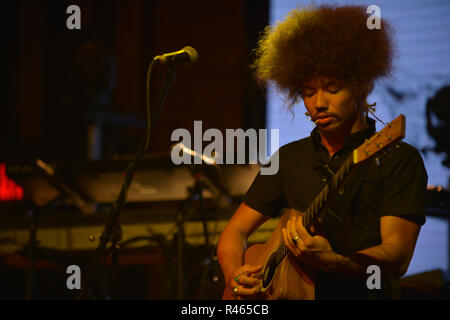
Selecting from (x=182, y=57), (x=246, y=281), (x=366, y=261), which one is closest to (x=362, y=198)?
(x=366, y=261)

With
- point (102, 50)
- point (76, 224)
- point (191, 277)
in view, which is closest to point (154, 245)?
point (191, 277)

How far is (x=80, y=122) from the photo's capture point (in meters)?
6.98

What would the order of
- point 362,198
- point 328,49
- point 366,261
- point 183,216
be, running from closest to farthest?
point 366,261
point 362,198
point 328,49
point 183,216

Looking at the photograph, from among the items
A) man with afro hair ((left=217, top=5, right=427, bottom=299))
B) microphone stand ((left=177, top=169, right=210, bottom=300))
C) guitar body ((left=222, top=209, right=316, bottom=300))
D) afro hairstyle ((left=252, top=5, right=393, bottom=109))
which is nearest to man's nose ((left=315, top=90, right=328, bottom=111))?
man with afro hair ((left=217, top=5, right=427, bottom=299))

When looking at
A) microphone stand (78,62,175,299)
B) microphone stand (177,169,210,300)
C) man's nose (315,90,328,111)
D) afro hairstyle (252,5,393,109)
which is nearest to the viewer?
man's nose (315,90,328,111)

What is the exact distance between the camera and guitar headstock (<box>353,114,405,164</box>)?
6.45ft

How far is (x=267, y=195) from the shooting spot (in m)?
2.82

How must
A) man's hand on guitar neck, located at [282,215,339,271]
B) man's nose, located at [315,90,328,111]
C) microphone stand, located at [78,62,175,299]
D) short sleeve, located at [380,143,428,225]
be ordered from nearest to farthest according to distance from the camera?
man's hand on guitar neck, located at [282,215,339,271] < short sleeve, located at [380,143,428,225] < man's nose, located at [315,90,328,111] < microphone stand, located at [78,62,175,299]

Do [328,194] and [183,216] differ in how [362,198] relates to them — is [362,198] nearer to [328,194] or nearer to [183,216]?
[328,194]

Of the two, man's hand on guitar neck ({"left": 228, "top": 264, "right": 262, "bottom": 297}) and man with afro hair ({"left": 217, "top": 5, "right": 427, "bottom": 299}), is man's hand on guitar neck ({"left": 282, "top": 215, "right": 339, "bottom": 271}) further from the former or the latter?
man's hand on guitar neck ({"left": 228, "top": 264, "right": 262, "bottom": 297})

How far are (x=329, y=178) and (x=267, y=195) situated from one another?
0.58m

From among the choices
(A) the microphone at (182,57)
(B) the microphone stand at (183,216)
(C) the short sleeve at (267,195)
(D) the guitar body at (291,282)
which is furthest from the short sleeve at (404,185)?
(B) the microphone stand at (183,216)

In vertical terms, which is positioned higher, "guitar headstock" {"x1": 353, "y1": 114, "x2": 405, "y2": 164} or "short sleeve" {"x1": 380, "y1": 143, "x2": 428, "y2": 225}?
"guitar headstock" {"x1": 353, "y1": 114, "x2": 405, "y2": 164}

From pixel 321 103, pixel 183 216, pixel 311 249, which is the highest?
pixel 321 103
